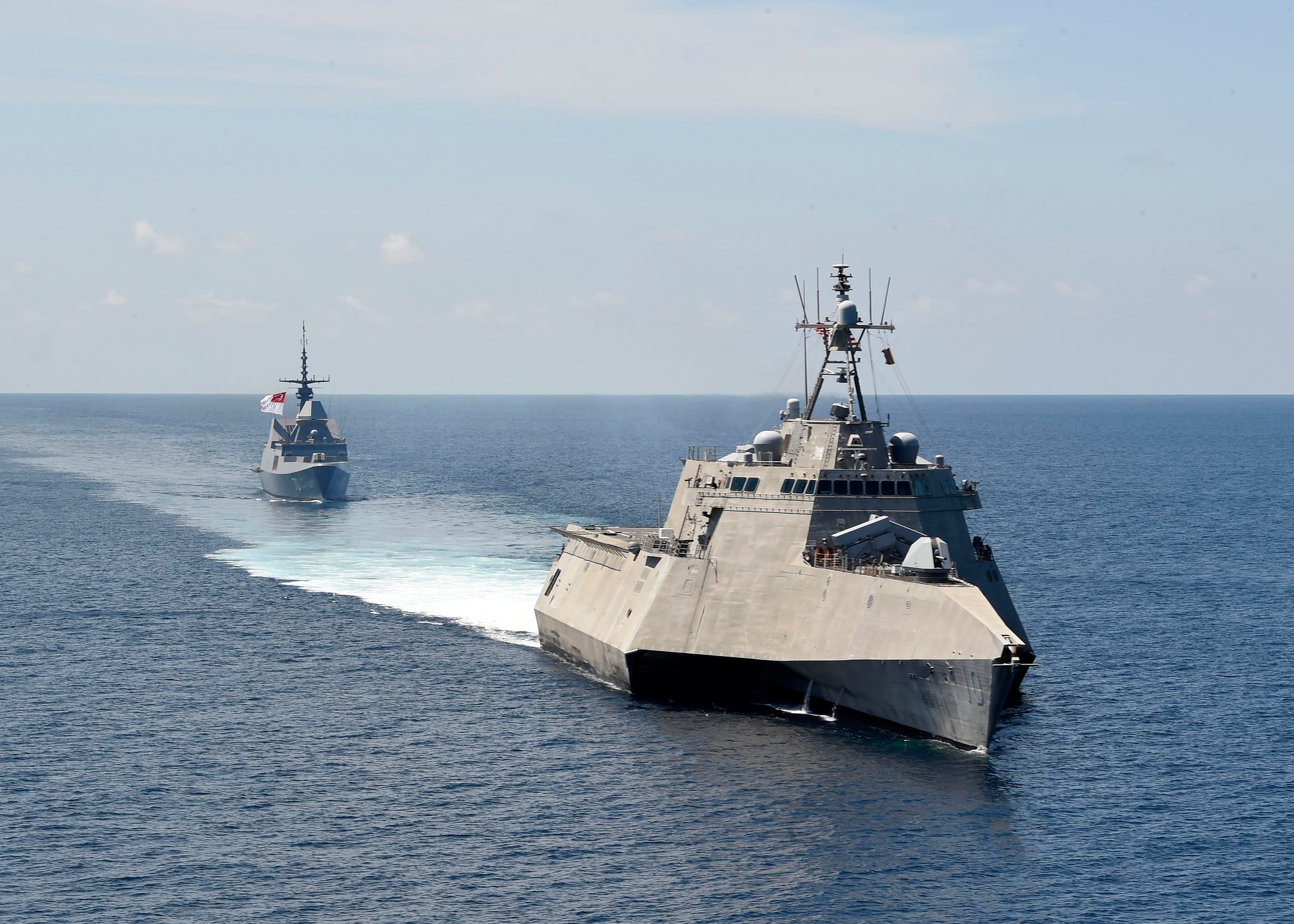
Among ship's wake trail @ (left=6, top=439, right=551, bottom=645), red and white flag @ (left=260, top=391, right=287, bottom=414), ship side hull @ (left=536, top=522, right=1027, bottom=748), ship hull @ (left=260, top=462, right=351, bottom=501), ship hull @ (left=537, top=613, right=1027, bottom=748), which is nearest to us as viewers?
ship hull @ (left=537, top=613, right=1027, bottom=748)

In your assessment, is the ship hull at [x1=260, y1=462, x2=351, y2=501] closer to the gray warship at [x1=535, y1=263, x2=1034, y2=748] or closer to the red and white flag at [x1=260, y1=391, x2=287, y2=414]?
the red and white flag at [x1=260, y1=391, x2=287, y2=414]

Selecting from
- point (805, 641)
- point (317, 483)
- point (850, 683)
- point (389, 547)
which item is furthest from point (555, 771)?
point (317, 483)

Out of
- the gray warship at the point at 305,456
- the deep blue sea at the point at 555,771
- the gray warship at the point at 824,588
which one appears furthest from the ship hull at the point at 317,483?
the gray warship at the point at 824,588

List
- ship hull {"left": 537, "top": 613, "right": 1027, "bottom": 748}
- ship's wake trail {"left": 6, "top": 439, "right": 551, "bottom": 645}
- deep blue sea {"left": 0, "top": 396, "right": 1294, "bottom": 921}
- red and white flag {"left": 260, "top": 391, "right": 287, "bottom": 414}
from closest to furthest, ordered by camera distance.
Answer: deep blue sea {"left": 0, "top": 396, "right": 1294, "bottom": 921}, ship hull {"left": 537, "top": 613, "right": 1027, "bottom": 748}, ship's wake trail {"left": 6, "top": 439, "right": 551, "bottom": 645}, red and white flag {"left": 260, "top": 391, "right": 287, "bottom": 414}

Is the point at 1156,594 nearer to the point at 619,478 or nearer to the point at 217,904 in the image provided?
the point at 217,904

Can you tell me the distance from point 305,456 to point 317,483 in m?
5.98

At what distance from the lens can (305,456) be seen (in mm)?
129500

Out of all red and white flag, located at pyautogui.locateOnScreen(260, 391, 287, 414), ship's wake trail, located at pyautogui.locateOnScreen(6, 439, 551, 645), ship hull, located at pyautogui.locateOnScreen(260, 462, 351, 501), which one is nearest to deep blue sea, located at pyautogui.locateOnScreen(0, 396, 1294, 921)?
ship's wake trail, located at pyautogui.locateOnScreen(6, 439, 551, 645)

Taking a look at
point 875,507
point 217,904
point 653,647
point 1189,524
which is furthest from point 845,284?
point 1189,524

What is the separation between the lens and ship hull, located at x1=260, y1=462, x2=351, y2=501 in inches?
4887

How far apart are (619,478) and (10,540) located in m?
57.5

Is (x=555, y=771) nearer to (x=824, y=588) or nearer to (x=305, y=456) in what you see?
(x=824, y=588)

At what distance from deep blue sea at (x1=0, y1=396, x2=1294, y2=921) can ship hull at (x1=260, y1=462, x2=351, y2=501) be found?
45236 mm

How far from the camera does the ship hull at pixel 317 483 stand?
124125mm
